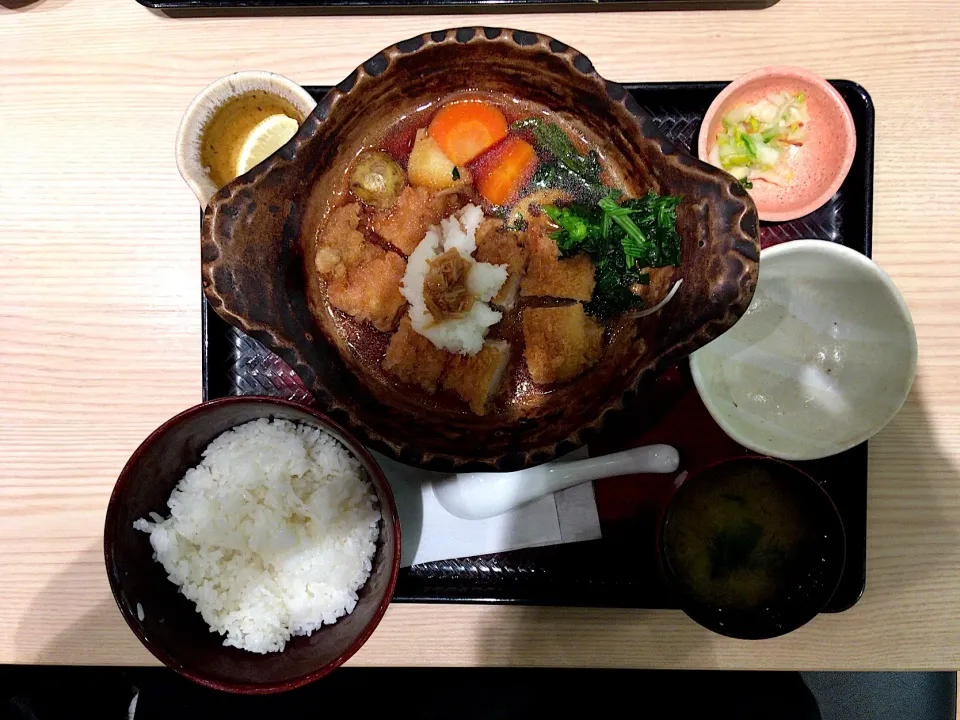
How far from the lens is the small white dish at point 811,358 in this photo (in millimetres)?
1427

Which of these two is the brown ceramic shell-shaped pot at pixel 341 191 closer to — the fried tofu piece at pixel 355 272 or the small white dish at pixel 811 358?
the fried tofu piece at pixel 355 272

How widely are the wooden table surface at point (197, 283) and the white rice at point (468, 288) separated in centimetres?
59

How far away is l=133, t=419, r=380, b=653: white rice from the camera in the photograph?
143 cm

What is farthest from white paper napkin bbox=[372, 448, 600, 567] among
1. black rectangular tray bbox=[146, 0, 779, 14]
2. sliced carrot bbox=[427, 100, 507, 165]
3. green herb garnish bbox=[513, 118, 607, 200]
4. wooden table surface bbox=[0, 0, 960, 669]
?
black rectangular tray bbox=[146, 0, 779, 14]

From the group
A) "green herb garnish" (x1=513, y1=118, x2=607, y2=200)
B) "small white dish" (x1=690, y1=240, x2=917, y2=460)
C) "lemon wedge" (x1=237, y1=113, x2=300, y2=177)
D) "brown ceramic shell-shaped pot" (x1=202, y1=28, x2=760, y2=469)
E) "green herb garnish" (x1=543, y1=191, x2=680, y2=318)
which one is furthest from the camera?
"lemon wedge" (x1=237, y1=113, x2=300, y2=177)

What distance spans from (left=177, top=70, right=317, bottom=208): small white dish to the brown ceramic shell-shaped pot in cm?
23

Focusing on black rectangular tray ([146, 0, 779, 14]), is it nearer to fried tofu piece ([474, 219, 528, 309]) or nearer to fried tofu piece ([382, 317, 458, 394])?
fried tofu piece ([474, 219, 528, 309])

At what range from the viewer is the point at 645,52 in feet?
5.40

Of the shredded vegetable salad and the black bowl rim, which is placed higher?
the shredded vegetable salad

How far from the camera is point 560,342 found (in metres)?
1.45

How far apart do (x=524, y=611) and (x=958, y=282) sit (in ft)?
4.78

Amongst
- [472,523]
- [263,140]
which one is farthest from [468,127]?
[472,523]

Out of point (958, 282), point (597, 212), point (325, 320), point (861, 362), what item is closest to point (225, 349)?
point (325, 320)

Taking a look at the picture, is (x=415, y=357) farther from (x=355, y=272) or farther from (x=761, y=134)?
(x=761, y=134)
